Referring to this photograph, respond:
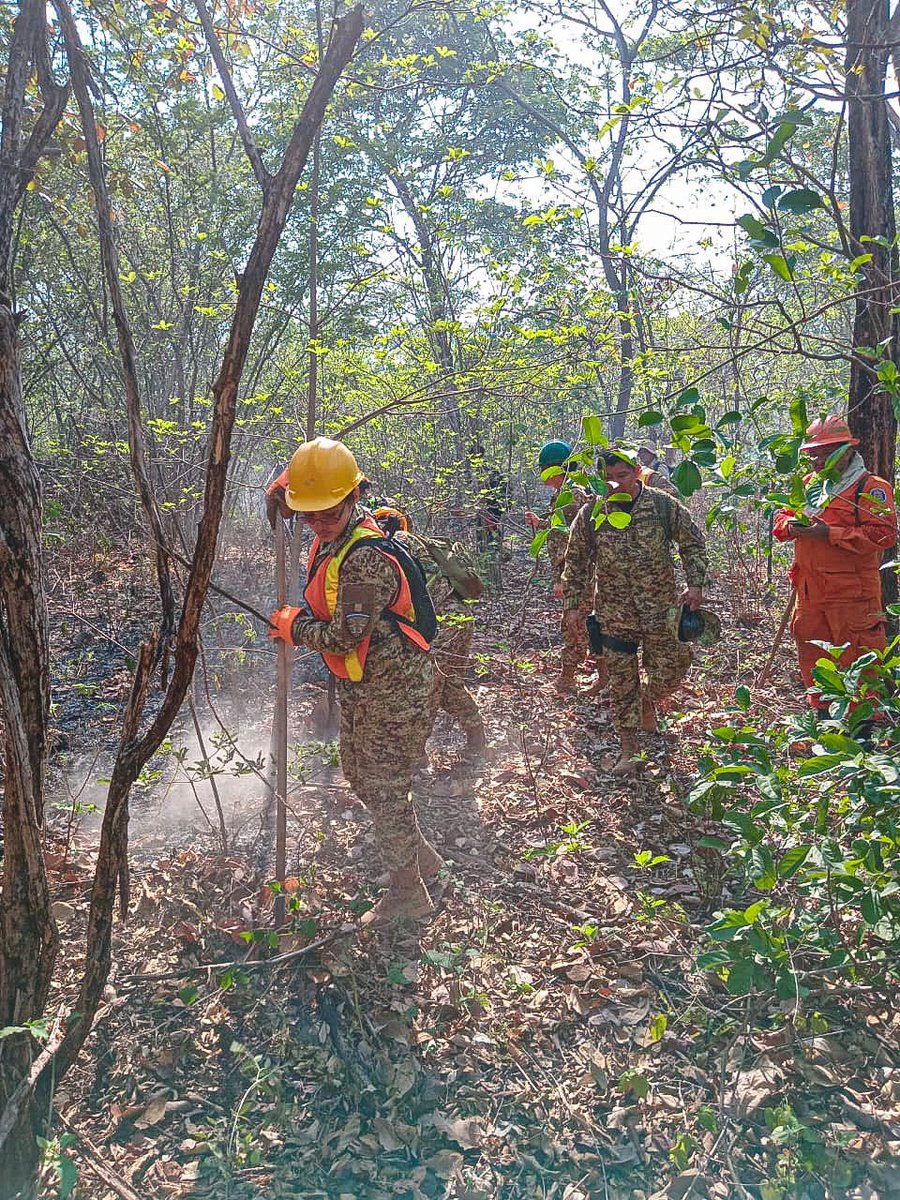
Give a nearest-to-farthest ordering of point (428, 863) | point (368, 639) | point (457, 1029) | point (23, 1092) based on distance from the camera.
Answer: point (23, 1092), point (457, 1029), point (368, 639), point (428, 863)

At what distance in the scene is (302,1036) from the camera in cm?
282

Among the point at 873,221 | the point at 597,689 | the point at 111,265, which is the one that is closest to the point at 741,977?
the point at 111,265

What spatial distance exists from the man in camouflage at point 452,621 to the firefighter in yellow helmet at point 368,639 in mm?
585

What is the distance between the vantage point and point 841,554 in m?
4.36

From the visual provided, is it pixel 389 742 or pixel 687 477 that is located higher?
pixel 687 477

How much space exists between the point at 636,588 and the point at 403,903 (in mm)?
2256

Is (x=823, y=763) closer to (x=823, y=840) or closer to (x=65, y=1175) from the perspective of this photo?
(x=823, y=840)

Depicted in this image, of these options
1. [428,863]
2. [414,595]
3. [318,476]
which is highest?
[318,476]

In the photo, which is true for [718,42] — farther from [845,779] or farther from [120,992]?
[120,992]

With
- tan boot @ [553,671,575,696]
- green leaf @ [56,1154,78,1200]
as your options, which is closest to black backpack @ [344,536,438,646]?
green leaf @ [56,1154,78,1200]

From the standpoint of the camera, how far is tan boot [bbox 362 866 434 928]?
3.37m

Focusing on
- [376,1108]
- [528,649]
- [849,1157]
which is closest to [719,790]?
[849,1157]

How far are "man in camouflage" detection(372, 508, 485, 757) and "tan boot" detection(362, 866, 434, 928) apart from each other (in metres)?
0.89

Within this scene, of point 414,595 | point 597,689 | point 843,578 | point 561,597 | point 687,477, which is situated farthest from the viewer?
point 597,689
